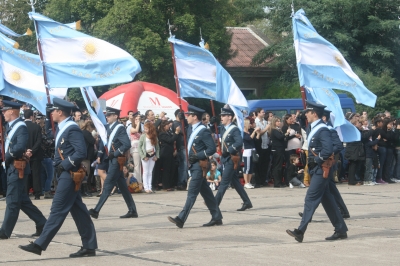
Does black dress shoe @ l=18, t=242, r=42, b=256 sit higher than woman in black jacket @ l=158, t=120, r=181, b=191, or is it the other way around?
woman in black jacket @ l=158, t=120, r=181, b=191

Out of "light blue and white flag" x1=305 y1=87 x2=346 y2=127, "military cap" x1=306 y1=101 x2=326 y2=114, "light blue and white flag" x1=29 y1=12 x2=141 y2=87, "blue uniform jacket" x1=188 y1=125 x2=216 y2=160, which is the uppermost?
"light blue and white flag" x1=29 y1=12 x2=141 y2=87

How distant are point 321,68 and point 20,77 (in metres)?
5.35

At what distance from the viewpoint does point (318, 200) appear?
1063 cm

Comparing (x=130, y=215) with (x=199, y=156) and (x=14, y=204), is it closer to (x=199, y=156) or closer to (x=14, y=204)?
(x=199, y=156)

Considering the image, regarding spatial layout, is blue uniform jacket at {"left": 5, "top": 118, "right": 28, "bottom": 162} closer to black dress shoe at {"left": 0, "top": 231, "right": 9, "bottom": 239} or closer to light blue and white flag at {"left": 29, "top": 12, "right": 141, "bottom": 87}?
black dress shoe at {"left": 0, "top": 231, "right": 9, "bottom": 239}

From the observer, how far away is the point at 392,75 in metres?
41.4

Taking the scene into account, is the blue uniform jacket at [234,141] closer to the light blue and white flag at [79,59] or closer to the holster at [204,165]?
the holster at [204,165]

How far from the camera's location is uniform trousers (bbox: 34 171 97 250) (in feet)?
30.0

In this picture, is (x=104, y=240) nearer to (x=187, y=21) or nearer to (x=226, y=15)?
(x=187, y=21)

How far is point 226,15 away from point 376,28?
7544 millimetres

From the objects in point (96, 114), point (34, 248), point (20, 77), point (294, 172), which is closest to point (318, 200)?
point (34, 248)

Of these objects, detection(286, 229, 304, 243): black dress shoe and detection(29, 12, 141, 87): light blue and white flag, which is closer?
detection(286, 229, 304, 243): black dress shoe

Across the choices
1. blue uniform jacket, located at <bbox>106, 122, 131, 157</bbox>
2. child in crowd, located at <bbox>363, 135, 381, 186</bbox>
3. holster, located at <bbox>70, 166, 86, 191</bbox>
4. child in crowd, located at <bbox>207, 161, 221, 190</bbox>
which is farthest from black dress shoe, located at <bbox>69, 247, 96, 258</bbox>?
child in crowd, located at <bbox>363, 135, 381, 186</bbox>

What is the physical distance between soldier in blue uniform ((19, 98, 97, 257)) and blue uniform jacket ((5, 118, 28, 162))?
143 centimetres
